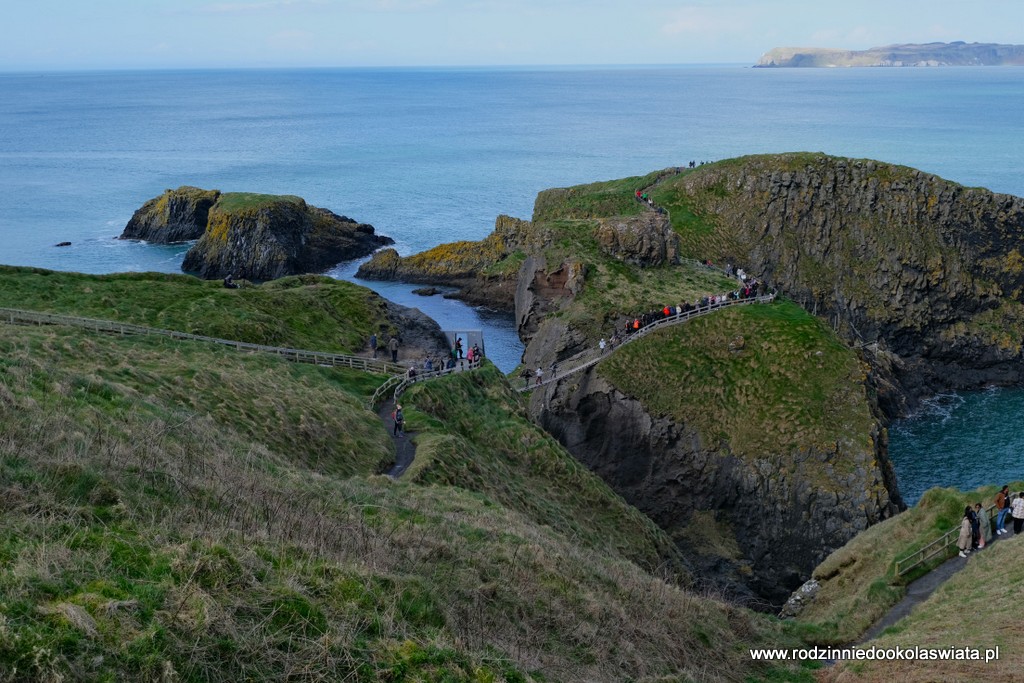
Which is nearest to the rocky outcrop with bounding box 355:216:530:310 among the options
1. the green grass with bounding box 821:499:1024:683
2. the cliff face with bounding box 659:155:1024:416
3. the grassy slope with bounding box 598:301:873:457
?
the cliff face with bounding box 659:155:1024:416

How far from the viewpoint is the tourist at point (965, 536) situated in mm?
25000

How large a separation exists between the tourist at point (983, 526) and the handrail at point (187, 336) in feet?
84.3

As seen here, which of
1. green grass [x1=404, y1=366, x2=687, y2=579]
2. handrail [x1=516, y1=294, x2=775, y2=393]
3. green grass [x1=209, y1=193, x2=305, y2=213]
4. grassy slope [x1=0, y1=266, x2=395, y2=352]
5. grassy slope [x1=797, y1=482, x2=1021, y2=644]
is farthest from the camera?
green grass [x1=209, y1=193, x2=305, y2=213]

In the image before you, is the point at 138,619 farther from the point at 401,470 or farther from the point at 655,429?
the point at 655,429

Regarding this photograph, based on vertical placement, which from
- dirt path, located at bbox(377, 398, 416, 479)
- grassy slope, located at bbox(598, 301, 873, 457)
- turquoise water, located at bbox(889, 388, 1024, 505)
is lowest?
turquoise water, located at bbox(889, 388, 1024, 505)

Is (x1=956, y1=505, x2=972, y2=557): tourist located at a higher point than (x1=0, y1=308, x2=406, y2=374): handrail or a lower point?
lower

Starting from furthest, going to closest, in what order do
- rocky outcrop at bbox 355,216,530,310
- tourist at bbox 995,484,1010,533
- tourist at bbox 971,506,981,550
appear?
1. rocky outcrop at bbox 355,216,530,310
2. tourist at bbox 995,484,1010,533
3. tourist at bbox 971,506,981,550

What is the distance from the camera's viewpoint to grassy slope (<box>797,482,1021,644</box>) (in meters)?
23.4

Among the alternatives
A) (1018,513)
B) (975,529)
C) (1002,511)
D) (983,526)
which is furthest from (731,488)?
(1018,513)

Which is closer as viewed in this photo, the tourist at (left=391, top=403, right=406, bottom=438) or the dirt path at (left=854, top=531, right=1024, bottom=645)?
the dirt path at (left=854, top=531, right=1024, bottom=645)

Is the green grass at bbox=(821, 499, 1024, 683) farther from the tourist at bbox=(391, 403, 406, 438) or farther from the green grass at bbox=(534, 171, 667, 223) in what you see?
the green grass at bbox=(534, 171, 667, 223)

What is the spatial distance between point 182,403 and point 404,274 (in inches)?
2713

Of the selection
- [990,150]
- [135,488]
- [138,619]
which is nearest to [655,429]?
[135,488]

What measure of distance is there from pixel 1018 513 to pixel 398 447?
20444 millimetres
